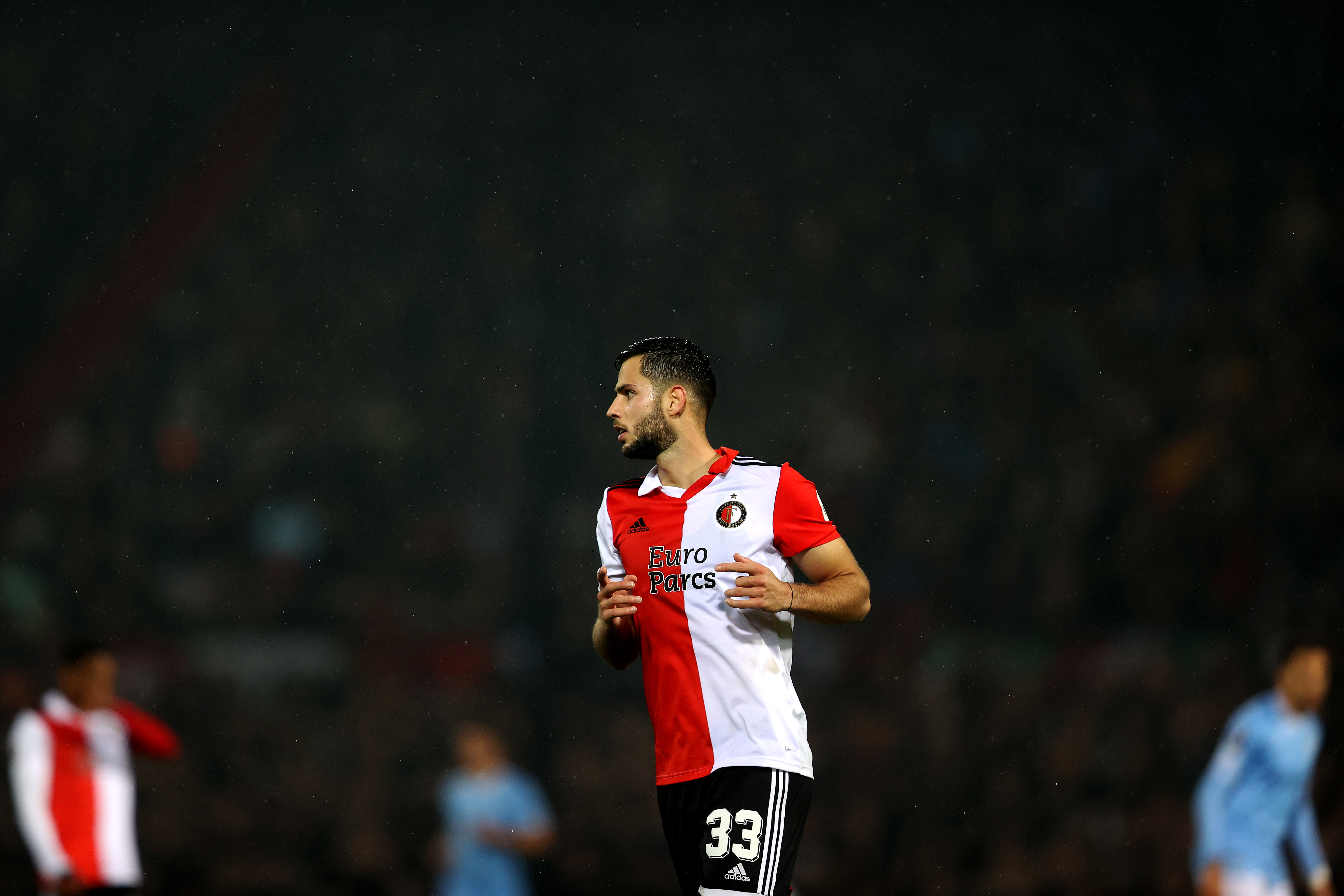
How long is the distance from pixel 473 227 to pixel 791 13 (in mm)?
3915

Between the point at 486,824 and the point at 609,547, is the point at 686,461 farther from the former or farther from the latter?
the point at 486,824

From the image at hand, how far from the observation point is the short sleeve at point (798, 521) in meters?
2.97

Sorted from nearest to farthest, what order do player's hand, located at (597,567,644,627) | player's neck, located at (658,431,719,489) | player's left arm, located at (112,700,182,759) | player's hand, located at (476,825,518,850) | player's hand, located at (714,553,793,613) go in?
player's hand, located at (714,553,793,613)
player's hand, located at (597,567,644,627)
player's neck, located at (658,431,719,489)
player's left arm, located at (112,700,182,759)
player's hand, located at (476,825,518,850)

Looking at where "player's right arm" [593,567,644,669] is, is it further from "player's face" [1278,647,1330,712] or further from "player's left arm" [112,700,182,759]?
"player's face" [1278,647,1330,712]

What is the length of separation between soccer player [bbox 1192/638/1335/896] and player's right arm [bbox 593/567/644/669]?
3.50 m

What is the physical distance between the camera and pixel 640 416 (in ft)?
10.1

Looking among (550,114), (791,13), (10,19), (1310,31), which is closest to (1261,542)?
(1310,31)

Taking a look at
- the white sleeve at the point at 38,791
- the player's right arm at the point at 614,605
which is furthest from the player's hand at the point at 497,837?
the player's right arm at the point at 614,605

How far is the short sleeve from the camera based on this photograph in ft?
9.75

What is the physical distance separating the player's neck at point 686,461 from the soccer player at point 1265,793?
Result: 3538 millimetres

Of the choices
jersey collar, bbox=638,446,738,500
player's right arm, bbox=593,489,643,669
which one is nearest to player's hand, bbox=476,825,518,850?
player's right arm, bbox=593,489,643,669

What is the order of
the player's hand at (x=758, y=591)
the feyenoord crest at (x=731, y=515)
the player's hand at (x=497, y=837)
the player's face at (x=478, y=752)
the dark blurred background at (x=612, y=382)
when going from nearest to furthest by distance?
the player's hand at (x=758, y=591)
the feyenoord crest at (x=731, y=515)
the player's hand at (x=497, y=837)
the player's face at (x=478, y=752)
the dark blurred background at (x=612, y=382)

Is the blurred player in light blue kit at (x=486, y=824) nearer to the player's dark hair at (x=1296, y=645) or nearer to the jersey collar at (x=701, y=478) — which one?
the player's dark hair at (x=1296, y=645)

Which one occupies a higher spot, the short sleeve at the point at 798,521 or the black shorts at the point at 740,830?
the short sleeve at the point at 798,521
